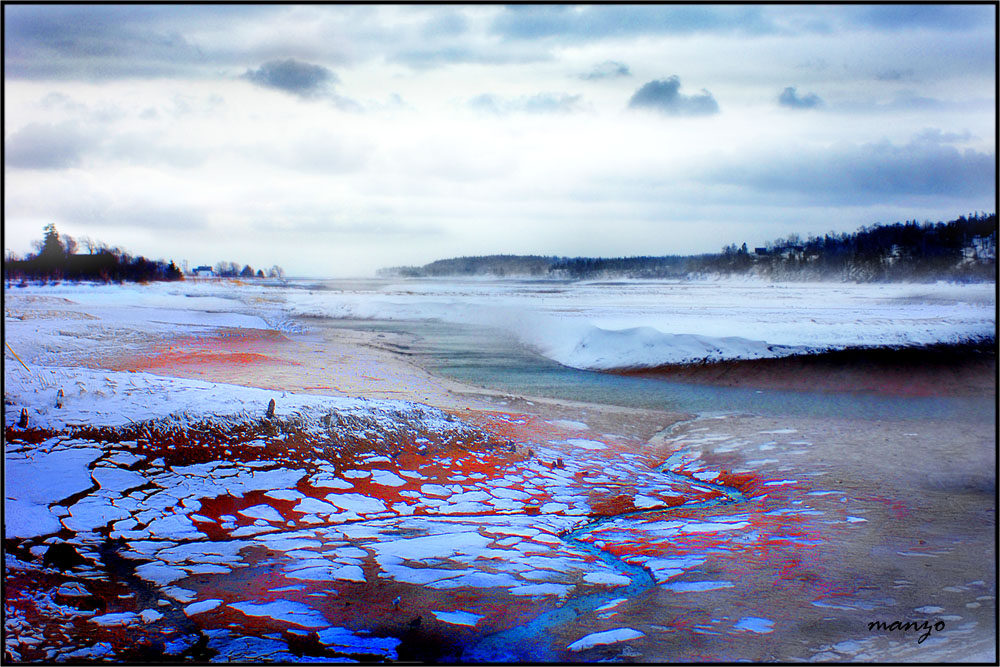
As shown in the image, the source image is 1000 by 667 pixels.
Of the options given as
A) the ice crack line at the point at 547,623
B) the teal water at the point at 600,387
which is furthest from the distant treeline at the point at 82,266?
the ice crack line at the point at 547,623

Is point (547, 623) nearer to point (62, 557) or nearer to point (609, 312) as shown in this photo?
point (62, 557)

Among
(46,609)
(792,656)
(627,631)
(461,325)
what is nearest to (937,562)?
(792,656)

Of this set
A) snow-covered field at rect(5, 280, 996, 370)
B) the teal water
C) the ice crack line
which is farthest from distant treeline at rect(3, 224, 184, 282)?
the ice crack line

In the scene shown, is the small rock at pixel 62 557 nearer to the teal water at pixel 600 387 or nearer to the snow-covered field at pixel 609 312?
the snow-covered field at pixel 609 312
